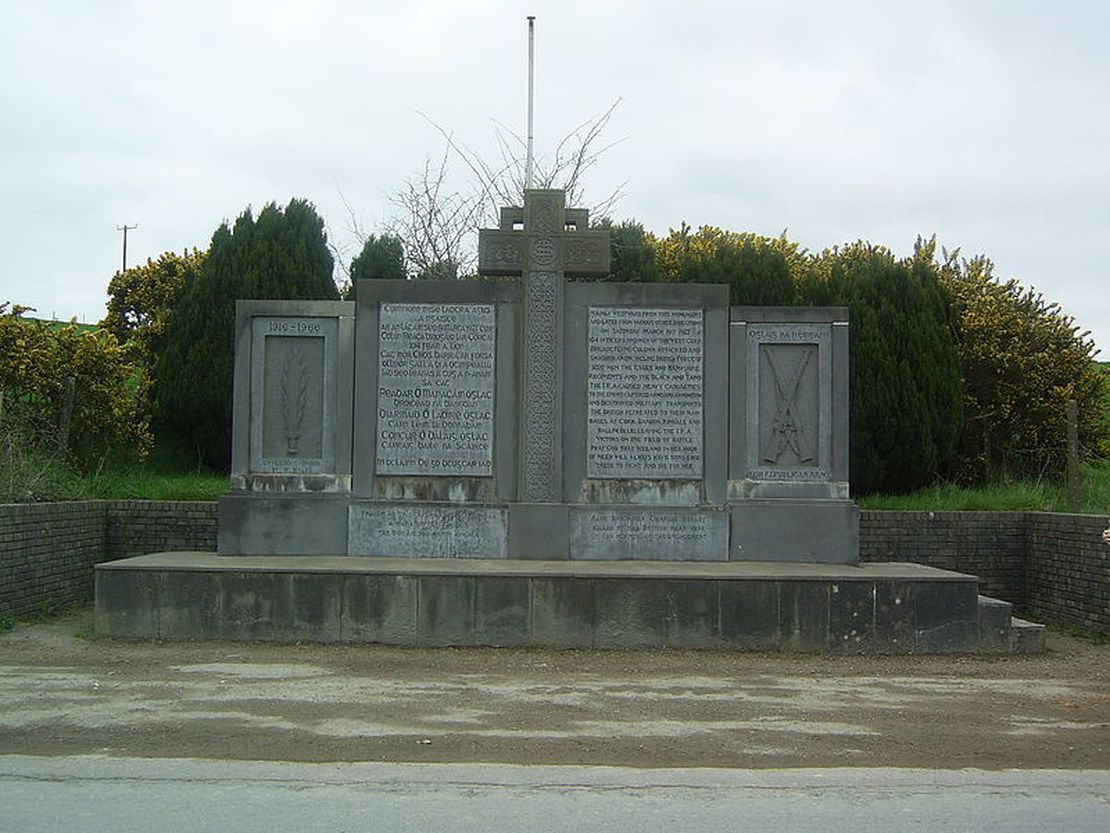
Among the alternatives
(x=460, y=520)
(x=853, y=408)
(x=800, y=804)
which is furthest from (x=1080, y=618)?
(x=800, y=804)

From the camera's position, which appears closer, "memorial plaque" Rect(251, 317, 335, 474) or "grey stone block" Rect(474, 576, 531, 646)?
"grey stone block" Rect(474, 576, 531, 646)

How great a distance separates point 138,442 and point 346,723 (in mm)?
12932

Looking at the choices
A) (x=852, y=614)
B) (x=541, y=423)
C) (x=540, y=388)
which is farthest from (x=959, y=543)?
(x=540, y=388)

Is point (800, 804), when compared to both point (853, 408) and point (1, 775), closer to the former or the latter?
point (1, 775)

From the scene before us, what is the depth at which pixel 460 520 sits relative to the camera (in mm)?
14062

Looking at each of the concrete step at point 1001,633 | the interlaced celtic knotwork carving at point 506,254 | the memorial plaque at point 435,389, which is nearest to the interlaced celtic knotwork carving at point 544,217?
the interlaced celtic knotwork carving at point 506,254

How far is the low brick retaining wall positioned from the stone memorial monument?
1.67 m

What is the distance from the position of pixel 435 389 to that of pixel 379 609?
9.69 ft

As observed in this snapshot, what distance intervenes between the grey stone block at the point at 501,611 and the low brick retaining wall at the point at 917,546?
17.8 ft

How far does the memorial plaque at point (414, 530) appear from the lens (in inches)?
553

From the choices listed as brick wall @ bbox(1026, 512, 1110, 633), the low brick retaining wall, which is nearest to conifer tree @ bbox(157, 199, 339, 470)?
the low brick retaining wall

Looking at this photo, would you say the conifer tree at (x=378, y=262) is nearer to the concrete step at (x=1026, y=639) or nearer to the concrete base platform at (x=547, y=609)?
the concrete base platform at (x=547, y=609)

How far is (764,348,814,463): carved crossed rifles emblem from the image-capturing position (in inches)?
560

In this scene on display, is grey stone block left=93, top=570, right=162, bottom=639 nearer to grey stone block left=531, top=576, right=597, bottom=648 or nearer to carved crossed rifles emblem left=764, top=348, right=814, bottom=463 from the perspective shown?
grey stone block left=531, top=576, right=597, bottom=648
